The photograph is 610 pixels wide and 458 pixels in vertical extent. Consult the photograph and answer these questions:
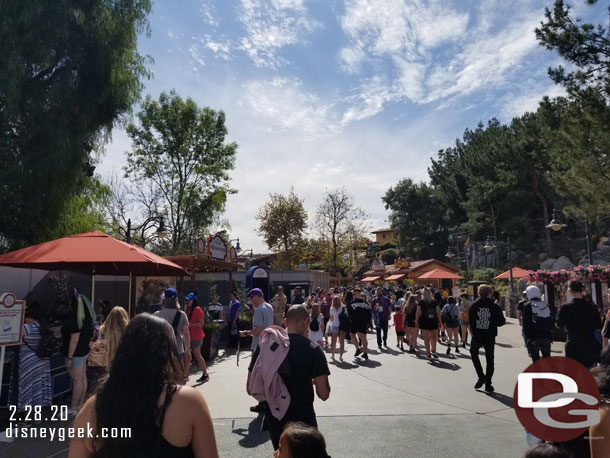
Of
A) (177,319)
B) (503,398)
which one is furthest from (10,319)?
(503,398)

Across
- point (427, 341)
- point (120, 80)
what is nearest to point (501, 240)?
point (427, 341)

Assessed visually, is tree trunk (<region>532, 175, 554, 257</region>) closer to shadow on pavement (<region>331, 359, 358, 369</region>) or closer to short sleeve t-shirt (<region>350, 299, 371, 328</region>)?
short sleeve t-shirt (<region>350, 299, 371, 328</region>)

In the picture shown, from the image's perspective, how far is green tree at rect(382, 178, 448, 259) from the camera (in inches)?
2400

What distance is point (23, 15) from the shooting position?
11.0 m

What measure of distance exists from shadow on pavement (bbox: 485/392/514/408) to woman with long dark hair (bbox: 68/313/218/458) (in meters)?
6.28

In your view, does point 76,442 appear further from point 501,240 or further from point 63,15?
point 501,240

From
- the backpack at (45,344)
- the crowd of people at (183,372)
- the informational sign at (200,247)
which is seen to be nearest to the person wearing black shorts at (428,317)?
the crowd of people at (183,372)

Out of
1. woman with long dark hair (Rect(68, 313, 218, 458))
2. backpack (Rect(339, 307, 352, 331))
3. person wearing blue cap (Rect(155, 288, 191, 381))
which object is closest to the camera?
woman with long dark hair (Rect(68, 313, 218, 458))

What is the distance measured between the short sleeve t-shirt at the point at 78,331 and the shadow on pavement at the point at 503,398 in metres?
6.53

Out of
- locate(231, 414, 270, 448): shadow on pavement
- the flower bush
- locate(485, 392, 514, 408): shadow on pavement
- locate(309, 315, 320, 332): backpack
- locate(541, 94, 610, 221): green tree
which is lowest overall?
locate(485, 392, 514, 408): shadow on pavement

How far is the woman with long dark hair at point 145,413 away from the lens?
6.04 feet

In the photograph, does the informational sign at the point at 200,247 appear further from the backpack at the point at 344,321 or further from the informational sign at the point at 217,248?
the backpack at the point at 344,321

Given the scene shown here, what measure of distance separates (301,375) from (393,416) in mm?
3400

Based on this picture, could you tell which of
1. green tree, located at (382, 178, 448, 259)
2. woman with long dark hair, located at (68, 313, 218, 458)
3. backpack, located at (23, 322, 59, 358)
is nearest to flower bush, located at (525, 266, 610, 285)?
backpack, located at (23, 322, 59, 358)
